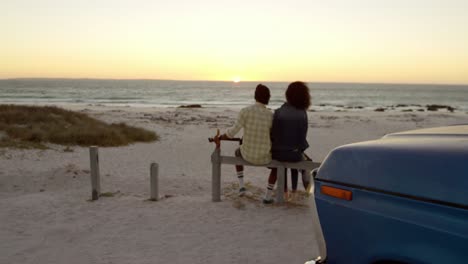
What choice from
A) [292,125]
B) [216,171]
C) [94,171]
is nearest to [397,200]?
[292,125]

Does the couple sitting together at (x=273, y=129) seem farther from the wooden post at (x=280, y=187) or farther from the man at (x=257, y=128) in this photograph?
the wooden post at (x=280, y=187)

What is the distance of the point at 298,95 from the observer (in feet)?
20.4

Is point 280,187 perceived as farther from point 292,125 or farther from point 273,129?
point 292,125

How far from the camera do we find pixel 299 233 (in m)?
5.55

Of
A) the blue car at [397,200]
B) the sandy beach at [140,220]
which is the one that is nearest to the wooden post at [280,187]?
the sandy beach at [140,220]

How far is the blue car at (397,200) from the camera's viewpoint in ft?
7.07

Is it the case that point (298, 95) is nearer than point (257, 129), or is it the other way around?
point (298, 95)

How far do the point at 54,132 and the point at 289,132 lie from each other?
11180mm

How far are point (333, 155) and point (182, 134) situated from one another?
16.6 metres

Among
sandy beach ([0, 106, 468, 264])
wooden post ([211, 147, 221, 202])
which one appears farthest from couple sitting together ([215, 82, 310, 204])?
sandy beach ([0, 106, 468, 264])

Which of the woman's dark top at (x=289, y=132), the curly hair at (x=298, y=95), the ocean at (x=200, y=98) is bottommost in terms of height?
the ocean at (x=200, y=98)

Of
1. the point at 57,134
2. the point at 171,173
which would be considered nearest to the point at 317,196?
the point at 171,173

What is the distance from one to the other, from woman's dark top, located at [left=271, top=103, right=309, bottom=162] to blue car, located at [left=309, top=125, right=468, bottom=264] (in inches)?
129

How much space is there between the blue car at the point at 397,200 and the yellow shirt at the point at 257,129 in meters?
3.49
